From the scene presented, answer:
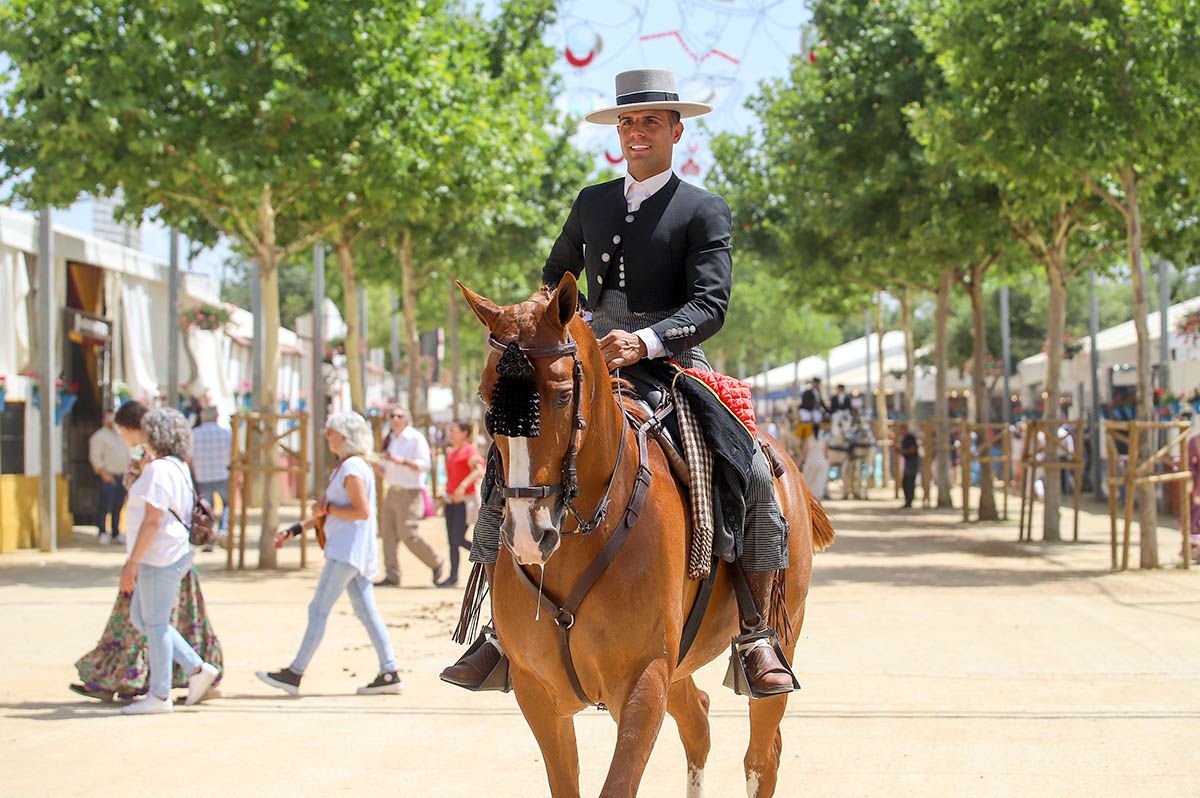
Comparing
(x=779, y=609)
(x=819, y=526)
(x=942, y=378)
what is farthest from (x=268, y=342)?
(x=942, y=378)

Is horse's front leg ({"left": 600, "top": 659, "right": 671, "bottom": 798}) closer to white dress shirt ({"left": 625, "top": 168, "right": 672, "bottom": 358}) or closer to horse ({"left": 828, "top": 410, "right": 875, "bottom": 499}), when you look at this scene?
white dress shirt ({"left": 625, "top": 168, "right": 672, "bottom": 358})

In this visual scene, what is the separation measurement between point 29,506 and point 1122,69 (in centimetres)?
1648

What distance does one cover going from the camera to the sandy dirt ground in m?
7.65

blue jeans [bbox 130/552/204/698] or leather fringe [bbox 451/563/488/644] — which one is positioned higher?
leather fringe [bbox 451/563/488/644]

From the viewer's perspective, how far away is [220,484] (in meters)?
22.5

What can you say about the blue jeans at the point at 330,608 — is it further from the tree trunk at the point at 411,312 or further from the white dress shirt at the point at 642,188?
the tree trunk at the point at 411,312

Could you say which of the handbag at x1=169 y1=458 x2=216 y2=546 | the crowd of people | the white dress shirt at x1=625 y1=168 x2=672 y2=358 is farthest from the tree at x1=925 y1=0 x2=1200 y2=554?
the white dress shirt at x1=625 y1=168 x2=672 y2=358

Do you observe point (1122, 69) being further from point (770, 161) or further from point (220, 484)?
point (770, 161)

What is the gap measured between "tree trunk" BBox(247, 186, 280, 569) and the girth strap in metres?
14.8

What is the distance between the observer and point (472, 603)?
5.86m

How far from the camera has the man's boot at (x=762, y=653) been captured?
570 cm

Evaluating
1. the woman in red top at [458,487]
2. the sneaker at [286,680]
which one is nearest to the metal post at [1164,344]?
the woman in red top at [458,487]

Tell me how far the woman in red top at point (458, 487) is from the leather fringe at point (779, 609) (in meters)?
11.7

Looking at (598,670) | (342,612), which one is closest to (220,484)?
(342,612)
